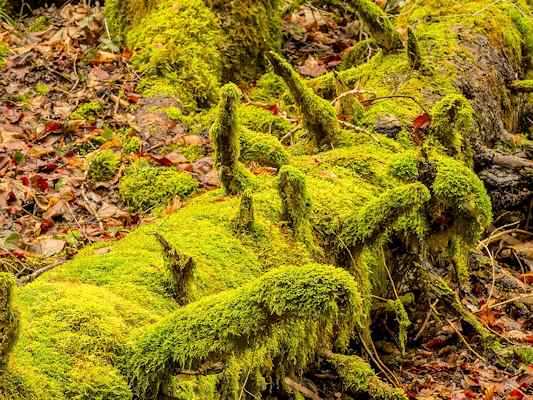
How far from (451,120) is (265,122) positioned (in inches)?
81.1

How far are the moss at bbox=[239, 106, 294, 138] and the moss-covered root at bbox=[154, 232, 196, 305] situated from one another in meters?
3.08

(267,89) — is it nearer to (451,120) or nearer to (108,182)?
(108,182)

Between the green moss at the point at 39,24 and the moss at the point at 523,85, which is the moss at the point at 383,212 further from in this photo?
the green moss at the point at 39,24

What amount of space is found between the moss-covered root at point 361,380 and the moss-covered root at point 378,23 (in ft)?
9.48

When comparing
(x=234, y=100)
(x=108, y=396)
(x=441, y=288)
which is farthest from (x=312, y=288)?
(x=441, y=288)

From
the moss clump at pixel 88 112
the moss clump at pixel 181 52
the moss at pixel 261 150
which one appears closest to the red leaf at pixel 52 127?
the moss clump at pixel 88 112

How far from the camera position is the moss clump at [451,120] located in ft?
13.5

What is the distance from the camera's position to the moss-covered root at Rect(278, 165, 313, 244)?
10.7 ft

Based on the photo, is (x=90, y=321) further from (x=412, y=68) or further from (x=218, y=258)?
(x=412, y=68)

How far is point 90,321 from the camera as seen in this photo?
2.41 m

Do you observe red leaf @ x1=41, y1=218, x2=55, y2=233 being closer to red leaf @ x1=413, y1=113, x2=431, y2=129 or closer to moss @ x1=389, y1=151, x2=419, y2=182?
moss @ x1=389, y1=151, x2=419, y2=182

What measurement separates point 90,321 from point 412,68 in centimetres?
353

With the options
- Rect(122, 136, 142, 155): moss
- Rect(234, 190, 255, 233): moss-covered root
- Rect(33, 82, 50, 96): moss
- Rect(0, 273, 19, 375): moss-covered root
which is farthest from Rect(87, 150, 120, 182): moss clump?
Rect(0, 273, 19, 375): moss-covered root

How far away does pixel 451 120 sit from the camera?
419cm
